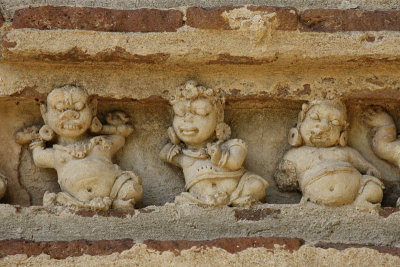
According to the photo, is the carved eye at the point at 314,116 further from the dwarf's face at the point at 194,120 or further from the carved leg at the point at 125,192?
the carved leg at the point at 125,192

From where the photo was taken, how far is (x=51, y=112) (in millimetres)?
3662

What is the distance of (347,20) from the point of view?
3.62 m

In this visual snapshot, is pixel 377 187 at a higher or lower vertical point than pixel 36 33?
lower

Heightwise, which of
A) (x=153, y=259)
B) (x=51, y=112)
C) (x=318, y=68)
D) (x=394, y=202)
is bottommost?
(x=153, y=259)

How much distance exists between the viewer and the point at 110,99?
3742mm

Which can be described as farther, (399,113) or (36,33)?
(399,113)

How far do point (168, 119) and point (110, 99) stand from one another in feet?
0.87

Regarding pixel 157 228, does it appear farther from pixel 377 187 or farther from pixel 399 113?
pixel 399 113

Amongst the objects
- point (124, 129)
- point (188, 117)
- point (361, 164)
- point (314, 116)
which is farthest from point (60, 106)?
point (361, 164)

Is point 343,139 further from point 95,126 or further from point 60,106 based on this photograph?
point 60,106

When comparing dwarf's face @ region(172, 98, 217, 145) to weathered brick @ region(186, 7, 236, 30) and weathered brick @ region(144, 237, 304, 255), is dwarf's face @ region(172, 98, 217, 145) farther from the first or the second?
weathered brick @ region(144, 237, 304, 255)

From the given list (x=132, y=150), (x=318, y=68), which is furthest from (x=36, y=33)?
(x=318, y=68)

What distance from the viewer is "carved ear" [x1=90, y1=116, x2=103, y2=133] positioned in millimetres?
3719

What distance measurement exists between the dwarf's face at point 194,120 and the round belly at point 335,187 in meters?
0.47
